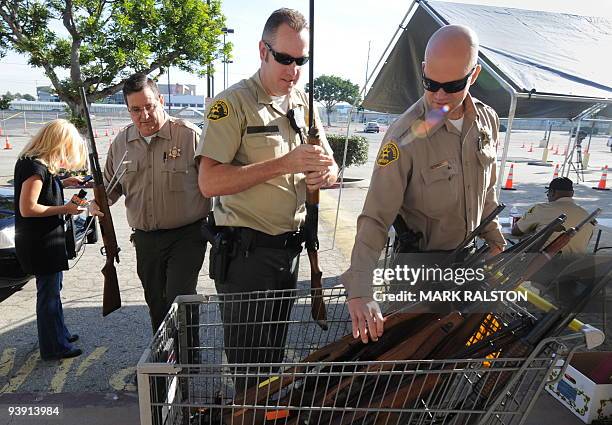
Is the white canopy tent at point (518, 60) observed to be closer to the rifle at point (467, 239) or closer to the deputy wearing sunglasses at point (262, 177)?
the rifle at point (467, 239)

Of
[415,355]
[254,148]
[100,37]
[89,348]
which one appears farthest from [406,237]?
[100,37]

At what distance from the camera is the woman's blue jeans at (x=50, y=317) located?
3246mm

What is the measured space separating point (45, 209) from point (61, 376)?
3.88ft

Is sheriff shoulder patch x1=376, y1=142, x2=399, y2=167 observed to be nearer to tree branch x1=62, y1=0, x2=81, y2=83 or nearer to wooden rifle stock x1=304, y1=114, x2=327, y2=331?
wooden rifle stock x1=304, y1=114, x2=327, y2=331

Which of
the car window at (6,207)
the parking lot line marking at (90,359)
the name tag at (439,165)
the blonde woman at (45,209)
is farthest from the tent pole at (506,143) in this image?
the car window at (6,207)

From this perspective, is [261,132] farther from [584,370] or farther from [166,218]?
[584,370]

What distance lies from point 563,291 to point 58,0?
458 inches

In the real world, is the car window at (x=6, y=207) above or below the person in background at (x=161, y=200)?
below

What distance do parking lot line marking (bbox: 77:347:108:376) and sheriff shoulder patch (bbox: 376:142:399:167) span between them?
2.76m

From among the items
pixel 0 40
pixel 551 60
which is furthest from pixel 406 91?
pixel 0 40

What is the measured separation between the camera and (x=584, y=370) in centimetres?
288

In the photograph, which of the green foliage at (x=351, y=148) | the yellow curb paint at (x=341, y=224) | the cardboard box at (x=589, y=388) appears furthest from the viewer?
the green foliage at (x=351, y=148)

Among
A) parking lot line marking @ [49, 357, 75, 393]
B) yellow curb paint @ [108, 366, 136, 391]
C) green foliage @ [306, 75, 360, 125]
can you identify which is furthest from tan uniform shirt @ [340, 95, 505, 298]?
green foliage @ [306, 75, 360, 125]

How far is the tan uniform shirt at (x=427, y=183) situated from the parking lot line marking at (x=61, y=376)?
244 cm
